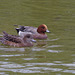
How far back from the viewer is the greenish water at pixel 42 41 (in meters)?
10.5

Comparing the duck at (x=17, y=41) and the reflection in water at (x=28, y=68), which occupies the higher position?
the duck at (x=17, y=41)

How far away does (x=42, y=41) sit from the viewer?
14.5 m

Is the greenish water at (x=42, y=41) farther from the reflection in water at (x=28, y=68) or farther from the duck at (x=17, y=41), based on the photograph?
the duck at (x=17, y=41)

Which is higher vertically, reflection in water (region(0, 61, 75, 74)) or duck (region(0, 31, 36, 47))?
duck (region(0, 31, 36, 47))

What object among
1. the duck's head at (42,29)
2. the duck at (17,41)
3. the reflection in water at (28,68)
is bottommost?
the reflection in water at (28,68)

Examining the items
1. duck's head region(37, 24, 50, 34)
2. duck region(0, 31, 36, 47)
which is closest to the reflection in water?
duck region(0, 31, 36, 47)

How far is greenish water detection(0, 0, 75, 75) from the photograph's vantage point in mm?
10477

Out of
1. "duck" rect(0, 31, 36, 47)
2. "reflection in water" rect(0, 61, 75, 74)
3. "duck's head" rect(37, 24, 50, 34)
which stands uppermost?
"duck's head" rect(37, 24, 50, 34)

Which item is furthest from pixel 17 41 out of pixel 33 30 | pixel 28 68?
pixel 28 68

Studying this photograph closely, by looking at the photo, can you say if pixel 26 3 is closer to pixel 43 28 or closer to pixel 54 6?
pixel 54 6

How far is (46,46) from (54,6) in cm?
743

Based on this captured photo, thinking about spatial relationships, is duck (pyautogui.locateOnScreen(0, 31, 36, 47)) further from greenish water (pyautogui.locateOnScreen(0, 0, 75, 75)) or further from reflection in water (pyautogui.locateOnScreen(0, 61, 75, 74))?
reflection in water (pyautogui.locateOnScreen(0, 61, 75, 74))

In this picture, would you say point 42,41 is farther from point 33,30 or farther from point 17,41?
point 17,41

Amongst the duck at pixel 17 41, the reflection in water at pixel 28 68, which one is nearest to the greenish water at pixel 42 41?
the reflection in water at pixel 28 68
